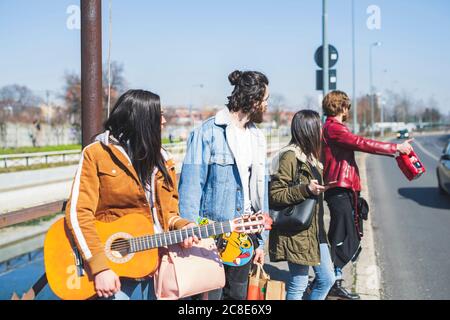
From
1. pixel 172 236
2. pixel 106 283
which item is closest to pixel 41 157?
pixel 172 236

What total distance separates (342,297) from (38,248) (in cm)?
449

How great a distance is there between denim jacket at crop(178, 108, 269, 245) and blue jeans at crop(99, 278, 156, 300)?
0.50 metres

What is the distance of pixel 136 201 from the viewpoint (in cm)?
243

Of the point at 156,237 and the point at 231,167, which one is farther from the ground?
the point at 231,167

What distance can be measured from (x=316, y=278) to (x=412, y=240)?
13.8 ft

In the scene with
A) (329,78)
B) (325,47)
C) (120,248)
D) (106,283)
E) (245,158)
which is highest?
(325,47)

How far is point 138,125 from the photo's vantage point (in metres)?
2.46

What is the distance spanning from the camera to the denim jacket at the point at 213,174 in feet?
9.48

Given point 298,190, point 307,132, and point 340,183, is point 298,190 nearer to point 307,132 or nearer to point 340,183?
point 307,132

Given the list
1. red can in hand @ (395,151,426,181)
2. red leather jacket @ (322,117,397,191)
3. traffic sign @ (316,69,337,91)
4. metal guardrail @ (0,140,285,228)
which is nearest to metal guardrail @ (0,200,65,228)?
metal guardrail @ (0,140,285,228)

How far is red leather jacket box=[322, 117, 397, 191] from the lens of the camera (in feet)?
13.5

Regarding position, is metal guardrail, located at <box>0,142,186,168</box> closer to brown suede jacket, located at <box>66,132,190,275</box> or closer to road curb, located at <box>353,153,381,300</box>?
road curb, located at <box>353,153,381,300</box>
